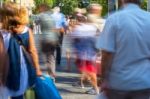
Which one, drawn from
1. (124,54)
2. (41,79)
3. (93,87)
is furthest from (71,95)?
(124,54)

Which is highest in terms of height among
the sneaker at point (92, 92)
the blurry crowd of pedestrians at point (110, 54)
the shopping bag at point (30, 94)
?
the blurry crowd of pedestrians at point (110, 54)

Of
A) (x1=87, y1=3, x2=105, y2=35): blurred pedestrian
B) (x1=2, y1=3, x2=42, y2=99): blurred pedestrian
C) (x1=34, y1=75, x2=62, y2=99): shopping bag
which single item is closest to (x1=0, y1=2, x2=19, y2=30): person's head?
(x1=2, y1=3, x2=42, y2=99): blurred pedestrian

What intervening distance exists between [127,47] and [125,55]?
0.23 feet

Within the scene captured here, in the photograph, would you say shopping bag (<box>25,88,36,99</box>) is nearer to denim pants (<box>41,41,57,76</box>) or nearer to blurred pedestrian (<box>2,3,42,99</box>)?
blurred pedestrian (<box>2,3,42,99</box>)

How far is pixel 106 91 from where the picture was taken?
483cm

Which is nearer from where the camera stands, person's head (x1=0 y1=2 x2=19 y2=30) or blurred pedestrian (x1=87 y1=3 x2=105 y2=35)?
person's head (x1=0 y1=2 x2=19 y2=30)

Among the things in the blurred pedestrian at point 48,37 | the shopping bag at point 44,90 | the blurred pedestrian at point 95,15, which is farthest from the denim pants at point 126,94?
the blurred pedestrian at point 48,37

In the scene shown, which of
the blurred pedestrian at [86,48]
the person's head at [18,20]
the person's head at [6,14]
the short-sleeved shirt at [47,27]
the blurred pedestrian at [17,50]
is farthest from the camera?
the short-sleeved shirt at [47,27]

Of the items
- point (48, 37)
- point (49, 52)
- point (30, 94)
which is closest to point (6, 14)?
point (30, 94)

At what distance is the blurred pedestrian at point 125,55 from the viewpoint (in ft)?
15.5

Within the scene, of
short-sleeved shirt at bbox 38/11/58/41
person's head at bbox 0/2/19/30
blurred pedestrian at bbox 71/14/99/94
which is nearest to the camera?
person's head at bbox 0/2/19/30

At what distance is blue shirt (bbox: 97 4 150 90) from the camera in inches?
186

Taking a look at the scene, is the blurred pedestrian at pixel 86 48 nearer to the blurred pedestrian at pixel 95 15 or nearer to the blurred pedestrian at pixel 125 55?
the blurred pedestrian at pixel 95 15

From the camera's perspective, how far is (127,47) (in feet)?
15.6
